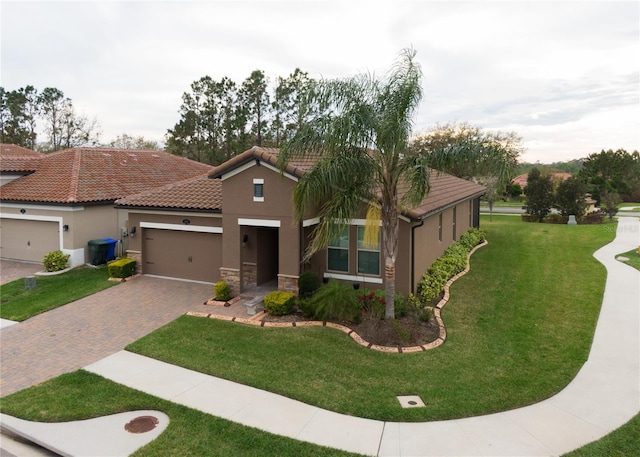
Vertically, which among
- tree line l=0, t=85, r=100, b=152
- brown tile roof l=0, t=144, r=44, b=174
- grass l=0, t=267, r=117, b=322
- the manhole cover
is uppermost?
tree line l=0, t=85, r=100, b=152

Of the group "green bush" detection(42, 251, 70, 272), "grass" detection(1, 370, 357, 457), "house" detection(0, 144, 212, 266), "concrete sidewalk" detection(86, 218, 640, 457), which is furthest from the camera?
"house" detection(0, 144, 212, 266)

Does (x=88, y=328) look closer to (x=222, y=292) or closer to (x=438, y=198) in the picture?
(x=222, y=292)

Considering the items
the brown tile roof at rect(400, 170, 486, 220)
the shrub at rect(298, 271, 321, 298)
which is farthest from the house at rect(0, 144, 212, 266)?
the brown tile roof at rect(400, 170, 486, 220)

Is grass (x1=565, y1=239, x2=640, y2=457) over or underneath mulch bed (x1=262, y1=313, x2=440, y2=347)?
underneath

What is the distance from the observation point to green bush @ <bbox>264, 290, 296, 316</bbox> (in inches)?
452

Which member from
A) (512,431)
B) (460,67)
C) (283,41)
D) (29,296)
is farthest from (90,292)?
(460,67)

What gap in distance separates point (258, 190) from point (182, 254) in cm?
466

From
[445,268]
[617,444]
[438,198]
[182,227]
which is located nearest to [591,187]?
[438,198]

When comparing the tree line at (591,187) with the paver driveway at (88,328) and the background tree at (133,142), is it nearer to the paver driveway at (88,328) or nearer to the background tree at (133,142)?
the paver driveway at (88,328)

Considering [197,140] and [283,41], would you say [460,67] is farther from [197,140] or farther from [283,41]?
[197,140]

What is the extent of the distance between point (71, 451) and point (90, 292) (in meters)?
8.81

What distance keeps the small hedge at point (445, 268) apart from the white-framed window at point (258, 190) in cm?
562

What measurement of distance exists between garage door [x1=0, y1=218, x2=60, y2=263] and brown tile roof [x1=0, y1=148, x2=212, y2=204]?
44.9 inches

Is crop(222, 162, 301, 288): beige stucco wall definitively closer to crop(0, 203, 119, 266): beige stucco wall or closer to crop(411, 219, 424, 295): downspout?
crop(411, 219, 424, 295): downspout
